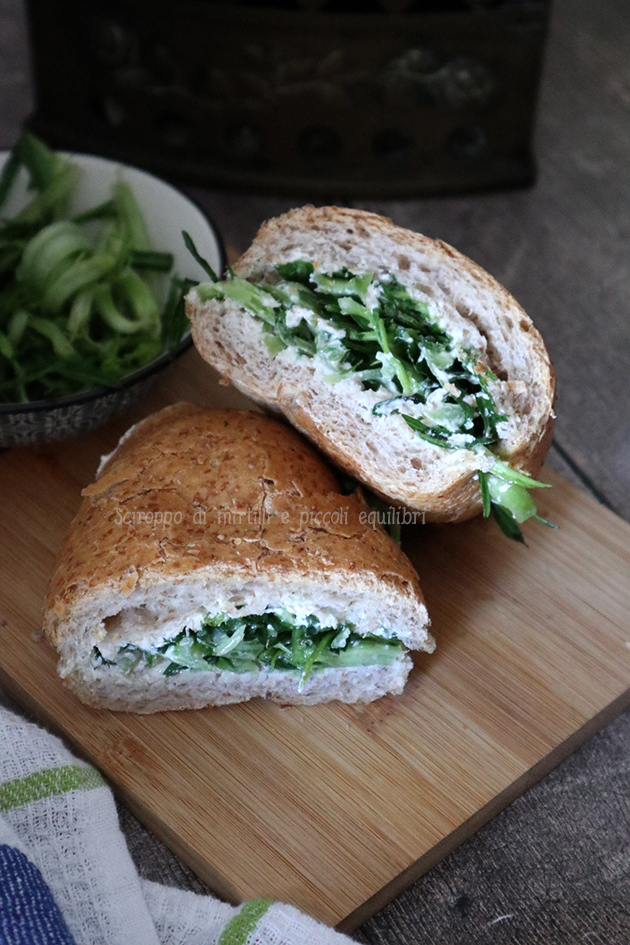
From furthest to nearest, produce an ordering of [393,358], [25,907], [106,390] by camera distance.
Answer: [106,390] < [393,358] < [25,907]

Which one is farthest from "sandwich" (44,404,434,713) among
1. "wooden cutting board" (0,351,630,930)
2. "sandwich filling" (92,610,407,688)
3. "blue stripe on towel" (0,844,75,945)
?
"blue stripe on towel" (0,844,75,945)

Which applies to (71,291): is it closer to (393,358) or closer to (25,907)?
(393,358)

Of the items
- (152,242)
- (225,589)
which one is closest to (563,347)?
(152,242)

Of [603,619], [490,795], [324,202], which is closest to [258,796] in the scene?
[490,795]

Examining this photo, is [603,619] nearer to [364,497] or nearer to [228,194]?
[364,497]

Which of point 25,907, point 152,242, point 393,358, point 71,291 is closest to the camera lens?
point 25,907

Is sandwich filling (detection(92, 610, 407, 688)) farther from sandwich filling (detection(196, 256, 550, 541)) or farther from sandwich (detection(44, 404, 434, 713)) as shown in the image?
sandwich filling (detection(196, 256, 550, 541))
